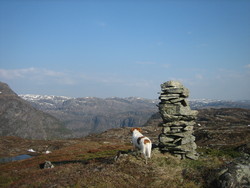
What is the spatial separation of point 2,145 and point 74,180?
Result: 299ft

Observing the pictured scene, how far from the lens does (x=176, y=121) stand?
2752 centimetres

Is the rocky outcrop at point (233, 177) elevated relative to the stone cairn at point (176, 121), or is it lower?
lower

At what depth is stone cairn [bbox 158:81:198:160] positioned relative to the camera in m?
26.1

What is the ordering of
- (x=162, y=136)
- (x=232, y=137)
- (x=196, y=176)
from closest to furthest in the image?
(x=196, y=176)
(x=162, y=136)
(x=232, y=137)

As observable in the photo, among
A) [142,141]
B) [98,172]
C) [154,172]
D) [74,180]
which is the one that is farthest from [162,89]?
[74,180]

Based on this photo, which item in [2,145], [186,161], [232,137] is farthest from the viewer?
[2,145]

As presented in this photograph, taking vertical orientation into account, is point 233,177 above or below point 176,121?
below

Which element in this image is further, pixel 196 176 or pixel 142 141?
pixel 142 141

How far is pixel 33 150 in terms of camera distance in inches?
3484

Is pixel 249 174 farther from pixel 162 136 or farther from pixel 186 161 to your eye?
pixel 162 136

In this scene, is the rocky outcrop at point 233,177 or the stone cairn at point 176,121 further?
the stone cairn at point 176,121

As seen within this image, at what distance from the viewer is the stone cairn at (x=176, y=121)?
85.7 feet

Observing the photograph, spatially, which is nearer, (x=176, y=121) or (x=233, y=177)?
(x=233, y=177)

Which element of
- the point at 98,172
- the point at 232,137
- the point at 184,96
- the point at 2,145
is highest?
the point at 184,96
